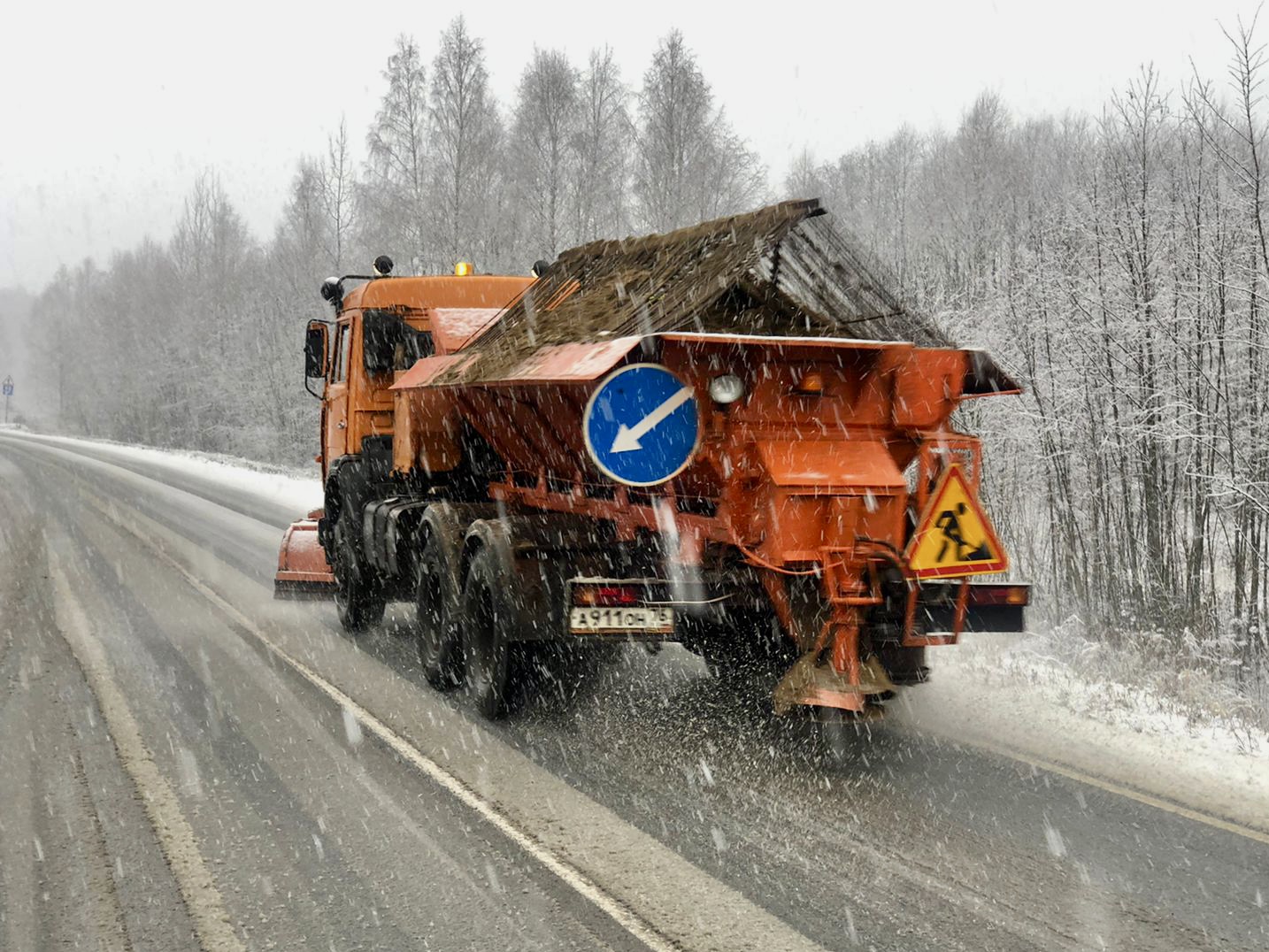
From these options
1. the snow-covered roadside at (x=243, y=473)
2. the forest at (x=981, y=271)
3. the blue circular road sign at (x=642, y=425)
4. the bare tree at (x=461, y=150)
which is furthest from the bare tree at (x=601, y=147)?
the blue circular road sign at (x=642, y=425)

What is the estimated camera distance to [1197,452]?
27.1 feet

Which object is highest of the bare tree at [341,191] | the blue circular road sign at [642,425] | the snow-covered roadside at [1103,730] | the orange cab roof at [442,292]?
the bare tree at [341,191]

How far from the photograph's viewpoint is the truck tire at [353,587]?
8.36 meters

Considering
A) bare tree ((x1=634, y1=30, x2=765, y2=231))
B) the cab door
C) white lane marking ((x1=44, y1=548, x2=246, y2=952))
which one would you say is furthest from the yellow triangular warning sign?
bare tree ((x1=634, y1=30, x2=765, y2=231))

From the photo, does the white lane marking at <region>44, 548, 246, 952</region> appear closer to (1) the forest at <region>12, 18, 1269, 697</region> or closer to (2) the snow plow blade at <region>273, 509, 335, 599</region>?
(2) the snow plow blade at <region>273, 509, 335, 599</region>

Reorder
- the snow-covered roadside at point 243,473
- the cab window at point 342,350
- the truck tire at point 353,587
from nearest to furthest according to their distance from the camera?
the truck tire at point 353,587 < the cab window at point 342,350 < the snow-covered roadside at point 243,473

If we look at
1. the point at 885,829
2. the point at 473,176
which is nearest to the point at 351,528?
the point at 885,829

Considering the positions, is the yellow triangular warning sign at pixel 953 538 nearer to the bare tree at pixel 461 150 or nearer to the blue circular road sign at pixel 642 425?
the blue circular road sign at pixel 642 425

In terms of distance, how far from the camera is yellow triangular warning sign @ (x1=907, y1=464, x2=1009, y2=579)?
4.83m

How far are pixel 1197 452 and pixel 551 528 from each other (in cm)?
546

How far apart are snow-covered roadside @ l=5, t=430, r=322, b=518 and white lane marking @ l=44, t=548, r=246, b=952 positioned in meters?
10.3

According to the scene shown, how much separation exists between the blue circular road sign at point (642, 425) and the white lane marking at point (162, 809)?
Result: 7.35 feet

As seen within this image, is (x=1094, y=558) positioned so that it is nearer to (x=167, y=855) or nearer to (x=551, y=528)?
(x=551, y=528)

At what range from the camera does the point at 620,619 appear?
16.5ft
